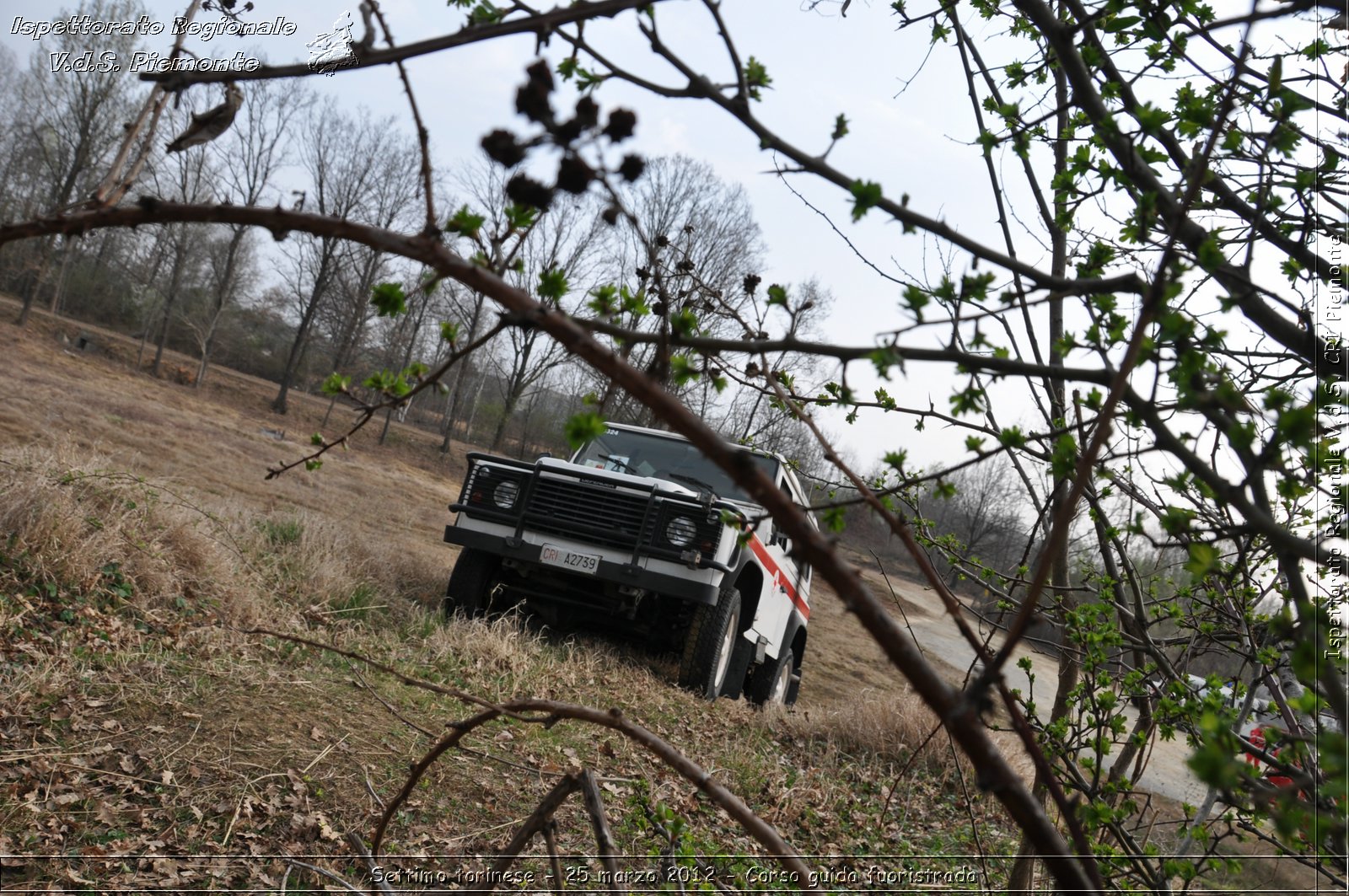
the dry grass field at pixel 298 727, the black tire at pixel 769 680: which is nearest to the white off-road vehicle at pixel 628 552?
the dry grass field at pixel 298 727

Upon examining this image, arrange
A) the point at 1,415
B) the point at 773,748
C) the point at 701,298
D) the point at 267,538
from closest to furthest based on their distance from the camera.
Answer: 1. the point at 701,298
2. the point at 773,748
3. the point at 267,538
4. the point at 1,415

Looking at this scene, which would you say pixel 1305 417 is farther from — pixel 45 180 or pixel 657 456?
pixel 45 180

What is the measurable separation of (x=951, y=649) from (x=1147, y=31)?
19042 mm

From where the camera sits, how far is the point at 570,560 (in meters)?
6.14

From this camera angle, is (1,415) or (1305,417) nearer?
(1305,417)

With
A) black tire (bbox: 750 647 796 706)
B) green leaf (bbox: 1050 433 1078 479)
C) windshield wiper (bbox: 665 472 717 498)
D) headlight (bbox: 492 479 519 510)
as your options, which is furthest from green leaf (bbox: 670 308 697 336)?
black tire (bbox: 750 647 796 706)

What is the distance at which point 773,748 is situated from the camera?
5816mm

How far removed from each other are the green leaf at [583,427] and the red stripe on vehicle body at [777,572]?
5040 mm

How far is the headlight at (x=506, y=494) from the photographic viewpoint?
6.50 m

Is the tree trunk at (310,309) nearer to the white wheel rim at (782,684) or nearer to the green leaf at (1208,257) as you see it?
the white wheel rim at (782,684)

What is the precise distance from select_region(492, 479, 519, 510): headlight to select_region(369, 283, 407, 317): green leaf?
5.51 meters

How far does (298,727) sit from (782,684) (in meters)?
5.98

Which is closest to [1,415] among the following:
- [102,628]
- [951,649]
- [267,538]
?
[267,538]

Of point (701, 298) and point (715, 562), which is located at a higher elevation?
point (701, 298)
